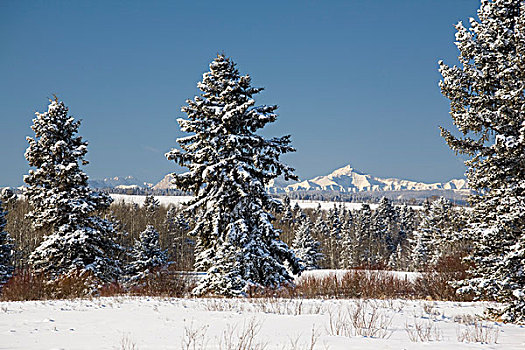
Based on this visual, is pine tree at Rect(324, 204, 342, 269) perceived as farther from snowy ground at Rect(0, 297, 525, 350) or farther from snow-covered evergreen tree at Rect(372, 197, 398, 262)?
snowy ground at Rect(0, 297, 525, 350)

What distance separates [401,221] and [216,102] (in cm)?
9112

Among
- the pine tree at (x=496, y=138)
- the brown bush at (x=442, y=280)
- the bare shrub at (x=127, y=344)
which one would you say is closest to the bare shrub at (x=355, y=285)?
the brown bush at (x=442, y=280)

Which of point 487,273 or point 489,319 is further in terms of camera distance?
point 487,273

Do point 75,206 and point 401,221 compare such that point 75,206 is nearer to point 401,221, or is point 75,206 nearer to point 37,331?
point 37,331

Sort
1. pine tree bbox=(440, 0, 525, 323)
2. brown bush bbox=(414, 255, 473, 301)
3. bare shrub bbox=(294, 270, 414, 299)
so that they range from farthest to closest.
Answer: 1. brown bush bbox=(414, 255, 473, 301)
2. bare shrub bbox=(294, 270, 414, 299)
3. pine tree bbox=(440, 0, 525, 323)

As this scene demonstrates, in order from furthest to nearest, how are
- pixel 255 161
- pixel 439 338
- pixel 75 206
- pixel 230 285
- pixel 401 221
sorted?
pixel 401 221 → pixel 75 206 → pixel 255 161 → pixel 230 285 → pixel 439 338

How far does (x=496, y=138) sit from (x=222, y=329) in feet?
27.9

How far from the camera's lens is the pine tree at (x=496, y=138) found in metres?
10.4

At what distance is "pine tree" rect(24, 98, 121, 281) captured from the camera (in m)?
21.4

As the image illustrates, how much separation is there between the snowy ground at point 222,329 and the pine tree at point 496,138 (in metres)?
1.51

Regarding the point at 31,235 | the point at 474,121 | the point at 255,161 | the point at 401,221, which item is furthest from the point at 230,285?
the point at 401,221

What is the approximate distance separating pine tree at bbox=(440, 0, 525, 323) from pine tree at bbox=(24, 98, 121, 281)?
18.2m

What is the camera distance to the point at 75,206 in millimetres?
21422

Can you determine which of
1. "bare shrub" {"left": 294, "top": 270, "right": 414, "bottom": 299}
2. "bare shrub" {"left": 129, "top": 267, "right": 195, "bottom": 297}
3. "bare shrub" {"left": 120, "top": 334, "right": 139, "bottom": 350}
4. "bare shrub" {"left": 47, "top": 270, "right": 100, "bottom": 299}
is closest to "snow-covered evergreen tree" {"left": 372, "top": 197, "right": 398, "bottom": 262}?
"bare shrub" {"left": 294, "top": 270, "right": 414, "bottom": 299}
